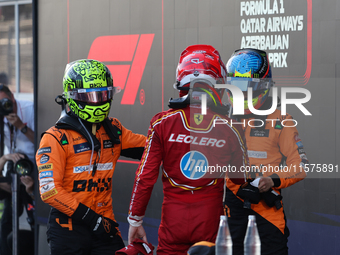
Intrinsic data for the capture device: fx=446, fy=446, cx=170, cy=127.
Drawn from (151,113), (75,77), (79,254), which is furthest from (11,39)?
(79,254)

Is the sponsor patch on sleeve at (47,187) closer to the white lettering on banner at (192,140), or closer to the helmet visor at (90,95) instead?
the helmet visor at (90,95)

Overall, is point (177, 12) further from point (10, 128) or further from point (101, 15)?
point (10, 128)

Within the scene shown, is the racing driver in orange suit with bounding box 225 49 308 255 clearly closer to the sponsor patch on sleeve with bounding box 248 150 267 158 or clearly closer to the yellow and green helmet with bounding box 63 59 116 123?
the sponsor patch on sleeve with bounding box 248 150 267 158

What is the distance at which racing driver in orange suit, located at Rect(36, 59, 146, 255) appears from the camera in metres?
2.47

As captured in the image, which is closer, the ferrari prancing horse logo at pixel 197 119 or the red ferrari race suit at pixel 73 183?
the ferrari prancing horse logo at pixel 197 119

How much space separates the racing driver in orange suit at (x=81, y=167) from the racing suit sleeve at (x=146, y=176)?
15.4 inches

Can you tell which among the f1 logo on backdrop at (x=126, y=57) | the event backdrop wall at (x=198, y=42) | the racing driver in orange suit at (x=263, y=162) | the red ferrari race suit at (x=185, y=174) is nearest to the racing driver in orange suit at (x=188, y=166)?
the red ferrari race suit at (x=185, y=174)

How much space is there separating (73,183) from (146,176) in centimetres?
57

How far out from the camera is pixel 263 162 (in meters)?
2.63

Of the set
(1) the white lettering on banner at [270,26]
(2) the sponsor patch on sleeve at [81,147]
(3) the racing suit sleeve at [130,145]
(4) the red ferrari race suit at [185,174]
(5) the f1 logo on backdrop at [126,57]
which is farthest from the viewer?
(5) the f1 logo on backdrop at [126,57]

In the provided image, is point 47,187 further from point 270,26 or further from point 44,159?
point 270,26

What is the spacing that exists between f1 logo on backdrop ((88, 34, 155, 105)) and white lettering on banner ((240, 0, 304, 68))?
0.90 meters

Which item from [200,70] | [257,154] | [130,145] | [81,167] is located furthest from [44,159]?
[257,154]

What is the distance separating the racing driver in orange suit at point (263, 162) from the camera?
2.54 meters
